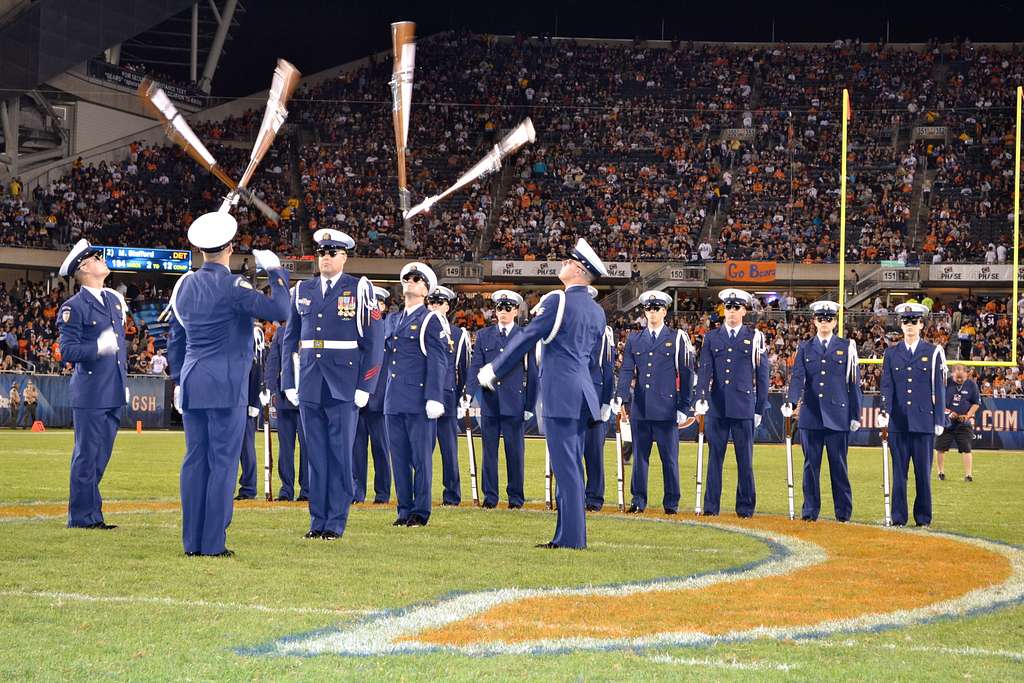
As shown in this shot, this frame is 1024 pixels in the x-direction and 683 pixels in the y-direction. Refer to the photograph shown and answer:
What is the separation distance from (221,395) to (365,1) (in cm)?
4366

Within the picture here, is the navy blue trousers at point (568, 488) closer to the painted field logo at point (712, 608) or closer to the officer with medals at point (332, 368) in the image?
the painted field logo at point (712, 608)

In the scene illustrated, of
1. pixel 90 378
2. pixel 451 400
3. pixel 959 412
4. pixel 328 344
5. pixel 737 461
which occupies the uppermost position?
pixel 328 344

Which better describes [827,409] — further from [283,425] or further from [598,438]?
[283,425]

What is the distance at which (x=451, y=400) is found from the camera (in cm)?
1423

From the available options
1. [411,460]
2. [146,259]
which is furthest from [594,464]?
[146,259]

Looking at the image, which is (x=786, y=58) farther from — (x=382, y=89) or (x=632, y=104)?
(x=382, y=89)

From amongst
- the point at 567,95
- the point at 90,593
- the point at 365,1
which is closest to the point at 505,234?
the point at 567,95

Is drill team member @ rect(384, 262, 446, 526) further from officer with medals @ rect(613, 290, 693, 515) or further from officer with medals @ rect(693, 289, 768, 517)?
officer with medals @ rect(693, 289, 768, 517)

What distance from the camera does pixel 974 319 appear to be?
40250 mm

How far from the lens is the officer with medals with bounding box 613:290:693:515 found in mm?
13281

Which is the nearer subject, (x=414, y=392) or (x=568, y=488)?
(x=568, y=488)

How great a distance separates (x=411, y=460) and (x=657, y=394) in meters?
3.10

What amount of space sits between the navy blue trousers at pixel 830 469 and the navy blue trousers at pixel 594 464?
2.08m

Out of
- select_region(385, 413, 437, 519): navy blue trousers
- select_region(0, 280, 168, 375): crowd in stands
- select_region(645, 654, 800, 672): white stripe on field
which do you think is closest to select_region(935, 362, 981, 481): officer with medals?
select_region(385, 413, 437, 519): navy blue trousers
